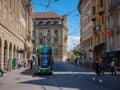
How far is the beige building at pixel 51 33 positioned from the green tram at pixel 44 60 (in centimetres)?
11017

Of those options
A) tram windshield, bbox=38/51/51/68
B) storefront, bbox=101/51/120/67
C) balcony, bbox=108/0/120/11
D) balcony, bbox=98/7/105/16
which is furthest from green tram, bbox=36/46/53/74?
balcony, bbox=98/7/105/16

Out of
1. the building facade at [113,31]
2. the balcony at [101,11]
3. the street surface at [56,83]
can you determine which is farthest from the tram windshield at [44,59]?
the balcony at [101,11]

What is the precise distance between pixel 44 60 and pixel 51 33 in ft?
377

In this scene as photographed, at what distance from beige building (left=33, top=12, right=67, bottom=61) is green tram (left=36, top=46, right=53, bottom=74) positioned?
361ft

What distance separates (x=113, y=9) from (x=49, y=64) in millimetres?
15486

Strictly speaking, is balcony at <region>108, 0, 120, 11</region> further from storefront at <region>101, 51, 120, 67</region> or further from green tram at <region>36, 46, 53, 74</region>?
green tram at <region>36, 46, 53, 74</region>

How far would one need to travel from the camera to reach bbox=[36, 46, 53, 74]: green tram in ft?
134

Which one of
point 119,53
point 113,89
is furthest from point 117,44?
point 113,89

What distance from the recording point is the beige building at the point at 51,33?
502ft

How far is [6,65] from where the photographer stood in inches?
1800

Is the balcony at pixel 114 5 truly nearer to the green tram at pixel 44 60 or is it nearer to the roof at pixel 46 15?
the green tram at pixel 44 60

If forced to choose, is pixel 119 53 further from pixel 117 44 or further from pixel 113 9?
pixel 113 9

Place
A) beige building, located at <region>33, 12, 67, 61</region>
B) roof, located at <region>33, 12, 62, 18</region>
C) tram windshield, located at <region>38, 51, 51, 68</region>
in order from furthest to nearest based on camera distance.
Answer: roof, located at <region>33, 12, 62, 18</region>
beige building, located at <region>33, 12, 67, 61</region>
tram windshield, located at <region>38, 51, 51, 68</region>

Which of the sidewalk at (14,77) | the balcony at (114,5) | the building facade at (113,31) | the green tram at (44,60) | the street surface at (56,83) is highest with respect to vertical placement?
the balcony at (114,5)
